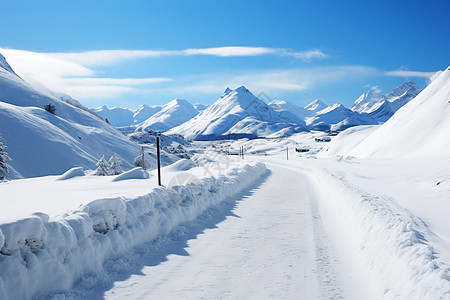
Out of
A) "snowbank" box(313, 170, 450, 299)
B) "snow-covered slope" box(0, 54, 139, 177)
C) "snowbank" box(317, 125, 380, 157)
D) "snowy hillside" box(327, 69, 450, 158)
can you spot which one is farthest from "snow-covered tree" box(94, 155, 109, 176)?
"snowbank" box(317, 125, 380, 157)

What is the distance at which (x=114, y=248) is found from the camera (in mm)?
7277

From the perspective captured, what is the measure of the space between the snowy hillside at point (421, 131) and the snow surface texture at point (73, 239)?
51.4 metres

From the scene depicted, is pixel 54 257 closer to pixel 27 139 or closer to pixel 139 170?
pixel 139 170

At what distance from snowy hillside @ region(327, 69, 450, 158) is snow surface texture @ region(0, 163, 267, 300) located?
51.4 metres

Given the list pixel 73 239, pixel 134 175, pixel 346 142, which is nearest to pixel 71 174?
pixel 134 175

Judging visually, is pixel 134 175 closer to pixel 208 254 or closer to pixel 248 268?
pixel 208 254

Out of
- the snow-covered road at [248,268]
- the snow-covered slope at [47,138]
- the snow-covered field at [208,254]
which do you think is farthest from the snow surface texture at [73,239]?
the snow-covered slope at [47,138]

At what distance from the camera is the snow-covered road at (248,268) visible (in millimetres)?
5855

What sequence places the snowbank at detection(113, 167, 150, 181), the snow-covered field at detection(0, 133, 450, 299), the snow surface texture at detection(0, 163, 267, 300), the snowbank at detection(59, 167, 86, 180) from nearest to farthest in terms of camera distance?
1. the snow surface texture at detection(0, 163, 267, 300)
2. the snow-covered field at detection(0, 133, 450, 299)
3. the snowbank at detection(113, 167, 150, 181)
4. the snowbank at detection(59, 167, 86, 180)

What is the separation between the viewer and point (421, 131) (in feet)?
213

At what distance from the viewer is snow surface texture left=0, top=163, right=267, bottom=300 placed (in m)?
5.10

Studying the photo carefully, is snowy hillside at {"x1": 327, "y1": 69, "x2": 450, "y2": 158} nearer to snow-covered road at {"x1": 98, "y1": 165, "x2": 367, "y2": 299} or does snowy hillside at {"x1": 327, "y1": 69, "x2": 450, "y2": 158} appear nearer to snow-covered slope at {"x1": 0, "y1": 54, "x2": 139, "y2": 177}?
snow-covered road at {"x1": 98, "y1": 165, "x2": 367, "y2": 299}

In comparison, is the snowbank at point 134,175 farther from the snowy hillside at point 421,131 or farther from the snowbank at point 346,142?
the snowbank at point 346,142

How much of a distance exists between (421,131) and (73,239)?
7208 cm
